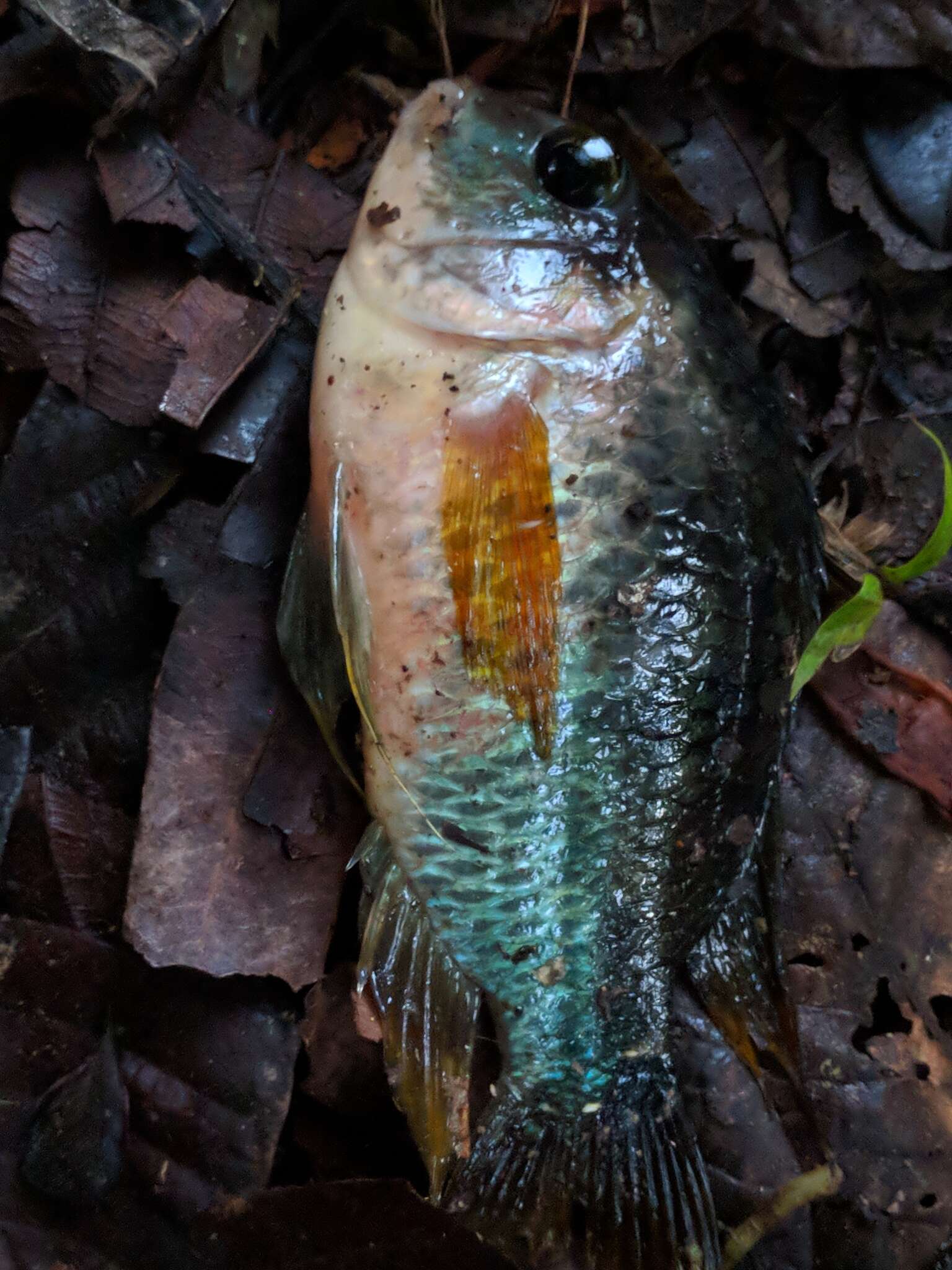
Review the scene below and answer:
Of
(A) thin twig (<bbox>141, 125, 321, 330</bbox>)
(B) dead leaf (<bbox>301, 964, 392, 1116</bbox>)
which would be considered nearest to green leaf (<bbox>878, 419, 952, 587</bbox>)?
(A) thin twig (<bbox>141, 125, 321, 330</bbox>)

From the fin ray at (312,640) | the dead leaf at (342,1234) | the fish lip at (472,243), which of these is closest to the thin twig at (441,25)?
the fish lip at (472,243)

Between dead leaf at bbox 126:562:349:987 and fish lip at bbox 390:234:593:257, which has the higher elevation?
fish lip at bbox 390:234:593:257

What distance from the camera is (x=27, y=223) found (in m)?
1.41

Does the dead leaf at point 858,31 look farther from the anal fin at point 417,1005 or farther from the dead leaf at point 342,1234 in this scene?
the dead leaf at point 342,1234

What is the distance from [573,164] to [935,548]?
0.95m

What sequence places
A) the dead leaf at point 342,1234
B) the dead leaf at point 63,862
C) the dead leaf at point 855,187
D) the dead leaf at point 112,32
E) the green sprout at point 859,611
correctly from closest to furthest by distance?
the dead leaf at point 112,32 < the dead leaf at point 342,1234 < the dead leaf at point 63,862 < the green sprout at point 859,611 < the dead leaf at point 855,187

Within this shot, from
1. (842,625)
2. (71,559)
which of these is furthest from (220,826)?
(842,625)

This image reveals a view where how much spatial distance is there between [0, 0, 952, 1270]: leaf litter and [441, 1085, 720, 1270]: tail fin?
3.3 inches

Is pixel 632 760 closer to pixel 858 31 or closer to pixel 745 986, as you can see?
pixel 745 986

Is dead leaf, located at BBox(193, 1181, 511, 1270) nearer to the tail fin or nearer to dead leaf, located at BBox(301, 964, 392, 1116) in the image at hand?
the tail fin

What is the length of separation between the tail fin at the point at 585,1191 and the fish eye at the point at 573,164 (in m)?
1.43

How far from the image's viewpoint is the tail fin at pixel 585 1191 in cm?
144

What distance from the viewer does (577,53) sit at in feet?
5.04

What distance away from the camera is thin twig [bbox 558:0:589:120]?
1.53 meters
